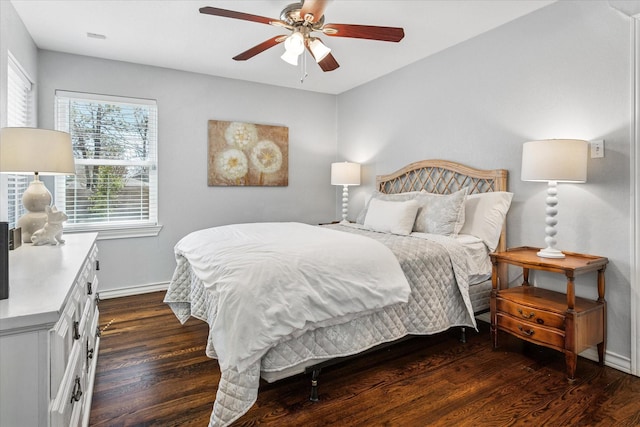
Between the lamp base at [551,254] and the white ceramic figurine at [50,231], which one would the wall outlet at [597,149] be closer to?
the lamp base at [551,254]

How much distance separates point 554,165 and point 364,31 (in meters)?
1.53

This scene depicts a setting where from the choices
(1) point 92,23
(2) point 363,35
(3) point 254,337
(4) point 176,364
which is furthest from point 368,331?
(1) point 92,23

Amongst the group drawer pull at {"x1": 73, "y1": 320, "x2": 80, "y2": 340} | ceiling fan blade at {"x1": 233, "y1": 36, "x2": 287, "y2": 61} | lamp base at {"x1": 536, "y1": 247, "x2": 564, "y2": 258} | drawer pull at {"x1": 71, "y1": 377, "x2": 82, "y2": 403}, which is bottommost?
drawer pull at {"x1": 71, "y1": 377, "x2": 82, "y2": 403}

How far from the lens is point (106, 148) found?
3.91 metres

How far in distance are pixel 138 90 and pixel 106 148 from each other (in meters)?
0.74

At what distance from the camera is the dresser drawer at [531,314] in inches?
89.1

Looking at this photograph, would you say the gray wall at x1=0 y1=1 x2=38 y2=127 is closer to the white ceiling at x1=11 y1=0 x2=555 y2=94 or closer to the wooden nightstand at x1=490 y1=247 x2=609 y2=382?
the white ceiling at x1=11 y1=0 x2=555 y2=94

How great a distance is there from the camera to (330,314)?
78.2 inches

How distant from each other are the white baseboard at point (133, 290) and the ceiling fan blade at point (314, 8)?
11.0 feet

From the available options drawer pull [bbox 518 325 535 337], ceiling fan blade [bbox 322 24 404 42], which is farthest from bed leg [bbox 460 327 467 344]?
ceiling fan blade [bbox 322 24 404 42]

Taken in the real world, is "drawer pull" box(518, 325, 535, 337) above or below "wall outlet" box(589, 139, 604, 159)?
below

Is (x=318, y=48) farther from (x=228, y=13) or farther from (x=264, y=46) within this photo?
(x=228, y=13)

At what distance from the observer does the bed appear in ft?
5.84

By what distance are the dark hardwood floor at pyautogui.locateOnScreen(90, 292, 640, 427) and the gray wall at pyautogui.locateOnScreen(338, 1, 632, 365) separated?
59cm
